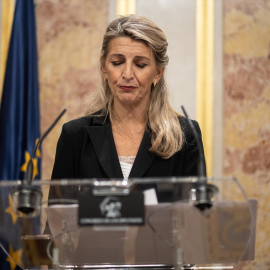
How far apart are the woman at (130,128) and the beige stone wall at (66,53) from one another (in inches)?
70.9

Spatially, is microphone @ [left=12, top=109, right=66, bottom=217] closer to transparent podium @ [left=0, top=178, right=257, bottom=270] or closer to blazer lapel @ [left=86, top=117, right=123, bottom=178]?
transparent podium @ [left=0, top=178, right=257, bottom=270]

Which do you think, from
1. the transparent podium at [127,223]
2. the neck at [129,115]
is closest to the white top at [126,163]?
the neck at [129,115]

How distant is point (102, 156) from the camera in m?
2.74

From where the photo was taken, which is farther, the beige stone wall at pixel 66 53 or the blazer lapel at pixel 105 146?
the beige stone wall at pixel 66 53

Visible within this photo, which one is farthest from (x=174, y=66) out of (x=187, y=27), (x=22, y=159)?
(x=22, y=159)

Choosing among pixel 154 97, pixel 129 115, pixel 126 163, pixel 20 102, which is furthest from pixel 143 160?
pixel 20 102

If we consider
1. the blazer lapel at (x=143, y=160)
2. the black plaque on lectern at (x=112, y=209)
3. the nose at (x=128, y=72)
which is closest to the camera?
the black plaque on lectern at (x=112, y=209)

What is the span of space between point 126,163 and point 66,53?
231cm

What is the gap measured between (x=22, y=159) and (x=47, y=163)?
0.31 m

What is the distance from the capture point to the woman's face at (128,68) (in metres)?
2.78

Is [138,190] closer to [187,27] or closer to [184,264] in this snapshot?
[184,264]

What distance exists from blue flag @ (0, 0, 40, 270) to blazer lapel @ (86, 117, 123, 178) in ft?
5.46

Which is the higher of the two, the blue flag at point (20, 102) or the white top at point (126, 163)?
the blue flag at point (20, 102)

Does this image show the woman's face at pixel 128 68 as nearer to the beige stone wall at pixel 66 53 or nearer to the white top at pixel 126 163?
the white top at pixel 126 163
